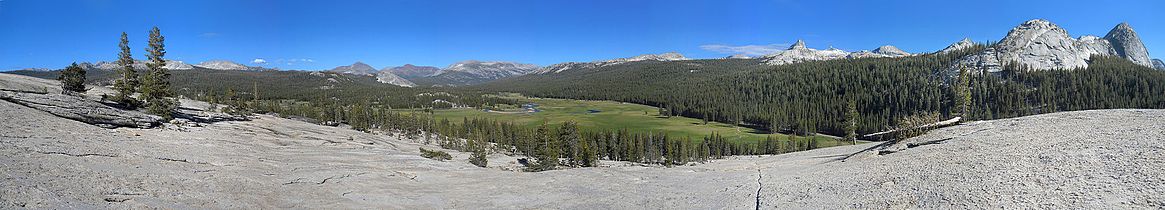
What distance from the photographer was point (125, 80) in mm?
72938

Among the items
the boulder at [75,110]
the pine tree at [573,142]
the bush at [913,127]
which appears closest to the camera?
the boulder at [75,110]

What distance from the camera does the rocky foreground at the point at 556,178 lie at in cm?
2544

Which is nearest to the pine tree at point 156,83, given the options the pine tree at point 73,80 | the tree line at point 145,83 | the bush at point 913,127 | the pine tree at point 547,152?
the tree line at point 145,83

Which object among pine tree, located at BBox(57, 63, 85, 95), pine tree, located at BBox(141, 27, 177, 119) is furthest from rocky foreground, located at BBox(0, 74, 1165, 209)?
pine tree, located at BBox(57, 63, 85, 95)

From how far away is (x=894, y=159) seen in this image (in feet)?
149

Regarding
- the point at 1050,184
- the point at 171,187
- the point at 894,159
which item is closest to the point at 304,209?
the point at 171,187

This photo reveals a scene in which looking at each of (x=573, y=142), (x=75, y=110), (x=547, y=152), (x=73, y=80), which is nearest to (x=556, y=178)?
(x=547, y=152)

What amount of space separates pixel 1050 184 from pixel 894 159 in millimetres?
16793

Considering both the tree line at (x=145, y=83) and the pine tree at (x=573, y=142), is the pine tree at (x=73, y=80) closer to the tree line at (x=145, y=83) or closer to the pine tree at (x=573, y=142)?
the tree line at (x=145, y=83)

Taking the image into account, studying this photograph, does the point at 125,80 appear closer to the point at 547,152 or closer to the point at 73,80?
the point at 73,80

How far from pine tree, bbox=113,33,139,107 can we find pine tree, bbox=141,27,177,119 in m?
1.56

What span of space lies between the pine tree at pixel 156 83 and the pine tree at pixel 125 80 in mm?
1558

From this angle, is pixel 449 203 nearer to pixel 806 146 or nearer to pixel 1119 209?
pixel 1119 209

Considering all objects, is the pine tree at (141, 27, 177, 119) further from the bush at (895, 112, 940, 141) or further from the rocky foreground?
the bush at (895, 112, 940, 141)
